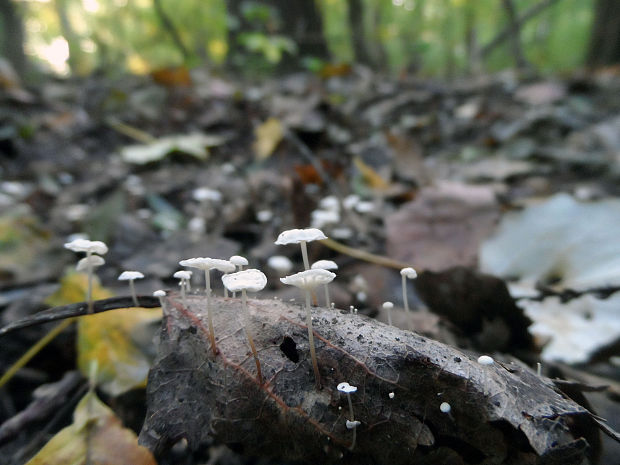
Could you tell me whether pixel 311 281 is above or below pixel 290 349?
above

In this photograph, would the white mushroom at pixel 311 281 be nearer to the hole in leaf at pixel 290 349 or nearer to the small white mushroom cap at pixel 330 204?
the hole in leaf at pixel 290 349

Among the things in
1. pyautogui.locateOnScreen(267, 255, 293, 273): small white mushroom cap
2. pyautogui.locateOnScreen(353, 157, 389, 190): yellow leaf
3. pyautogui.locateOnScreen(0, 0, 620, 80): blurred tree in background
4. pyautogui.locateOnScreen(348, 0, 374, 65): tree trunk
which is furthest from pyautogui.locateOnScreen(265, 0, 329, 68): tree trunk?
pyautogui.locateOnScreen(267, 255, 293, 273): small white mushroom cap

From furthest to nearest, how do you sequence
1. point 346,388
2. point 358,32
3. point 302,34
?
point 358,32
point 302,34
point 346,388

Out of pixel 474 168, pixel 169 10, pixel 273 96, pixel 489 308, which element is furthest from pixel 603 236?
pixel 169 10

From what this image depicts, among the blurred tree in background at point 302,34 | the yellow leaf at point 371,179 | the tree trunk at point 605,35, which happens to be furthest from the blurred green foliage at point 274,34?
the yellow leaf at point 371,179

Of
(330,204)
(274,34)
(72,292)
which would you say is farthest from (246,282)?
(274,34)

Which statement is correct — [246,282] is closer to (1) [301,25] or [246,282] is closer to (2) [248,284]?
(2) [248,284]

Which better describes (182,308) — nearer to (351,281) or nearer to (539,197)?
(351,281)
